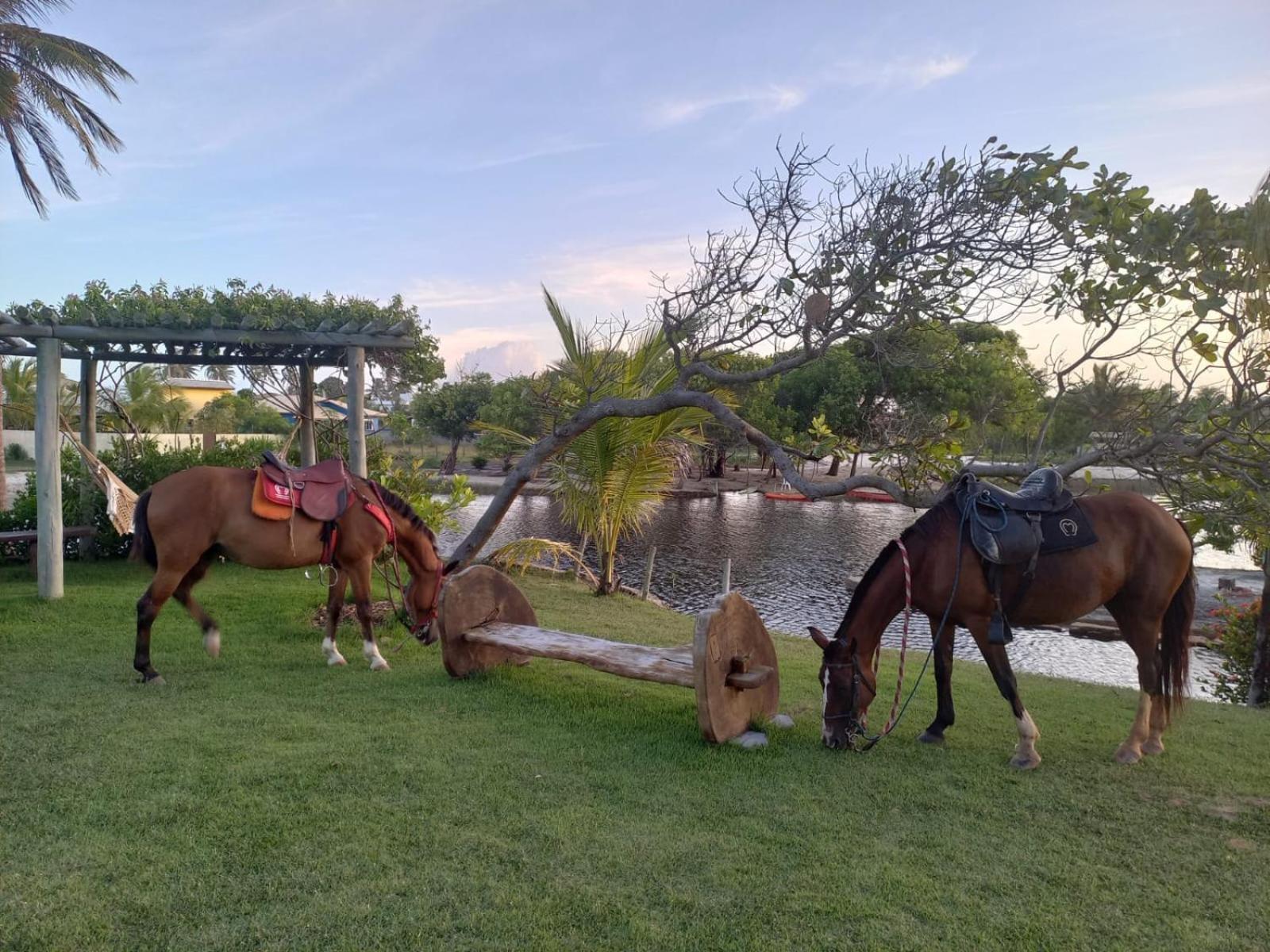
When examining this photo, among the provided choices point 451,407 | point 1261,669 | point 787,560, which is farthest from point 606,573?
point 451,407

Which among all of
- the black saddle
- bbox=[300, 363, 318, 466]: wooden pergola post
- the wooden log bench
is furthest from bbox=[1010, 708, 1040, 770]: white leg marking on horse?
the wooden log bench

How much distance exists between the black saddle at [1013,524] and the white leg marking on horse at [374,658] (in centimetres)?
424

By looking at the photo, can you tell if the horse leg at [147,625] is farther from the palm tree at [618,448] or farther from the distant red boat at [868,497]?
the distant red boat at [868,497]

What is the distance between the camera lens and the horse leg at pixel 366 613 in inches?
251

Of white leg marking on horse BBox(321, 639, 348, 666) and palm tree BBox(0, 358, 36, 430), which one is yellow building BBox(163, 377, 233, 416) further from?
Answer: white leg marking on horse BBox(321, 639, 348, 666)

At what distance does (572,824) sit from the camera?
3580 millimetres

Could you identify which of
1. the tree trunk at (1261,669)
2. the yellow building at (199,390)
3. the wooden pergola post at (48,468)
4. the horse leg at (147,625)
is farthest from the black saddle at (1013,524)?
the yellow building at (199,390)

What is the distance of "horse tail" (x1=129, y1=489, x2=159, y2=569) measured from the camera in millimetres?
5902

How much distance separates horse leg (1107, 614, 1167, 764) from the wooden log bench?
10.0 m

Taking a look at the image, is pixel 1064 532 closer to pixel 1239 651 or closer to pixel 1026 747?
pixel 1026 747

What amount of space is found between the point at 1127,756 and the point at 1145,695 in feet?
1.27

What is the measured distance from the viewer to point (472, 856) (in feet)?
10.7

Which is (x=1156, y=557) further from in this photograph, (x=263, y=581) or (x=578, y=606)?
(x=263, y=581)

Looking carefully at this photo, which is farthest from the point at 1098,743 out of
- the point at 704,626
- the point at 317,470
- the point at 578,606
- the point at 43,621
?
the point at 43,621
